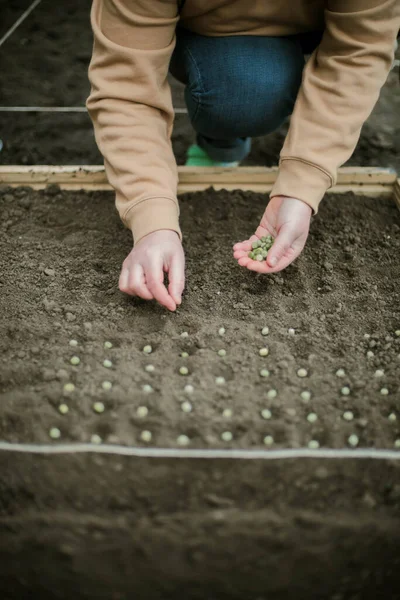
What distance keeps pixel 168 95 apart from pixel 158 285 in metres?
0.56

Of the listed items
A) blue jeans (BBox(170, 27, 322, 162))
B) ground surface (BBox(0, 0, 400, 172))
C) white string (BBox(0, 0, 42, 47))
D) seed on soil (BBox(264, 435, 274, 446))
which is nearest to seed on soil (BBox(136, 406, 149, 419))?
seed on soil (BBox(264, 435, 274, 446))

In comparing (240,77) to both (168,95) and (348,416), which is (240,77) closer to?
(168,95)

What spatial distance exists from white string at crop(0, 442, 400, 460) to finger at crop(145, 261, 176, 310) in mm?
348

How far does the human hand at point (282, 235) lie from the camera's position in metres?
1.28

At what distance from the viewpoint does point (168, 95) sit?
4.62ft

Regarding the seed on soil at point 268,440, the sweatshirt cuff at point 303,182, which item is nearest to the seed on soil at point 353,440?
the seed on soil at point 268,440

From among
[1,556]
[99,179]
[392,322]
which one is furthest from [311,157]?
[1,556]

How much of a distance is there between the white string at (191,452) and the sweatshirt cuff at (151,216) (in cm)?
54

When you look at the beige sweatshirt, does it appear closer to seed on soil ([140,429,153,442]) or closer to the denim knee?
the denim knee

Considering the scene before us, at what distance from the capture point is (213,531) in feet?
3.06

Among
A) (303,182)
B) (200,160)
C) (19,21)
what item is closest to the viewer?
(303,182)

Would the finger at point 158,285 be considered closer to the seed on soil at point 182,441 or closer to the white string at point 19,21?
the seed on soil at point 182,441

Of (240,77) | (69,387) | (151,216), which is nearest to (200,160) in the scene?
(240,77)

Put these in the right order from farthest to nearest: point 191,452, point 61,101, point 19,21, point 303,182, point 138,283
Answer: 1. point 19,21
2. point 61,101
3. point 303,182
4. point 138,283
5. point 191,452
